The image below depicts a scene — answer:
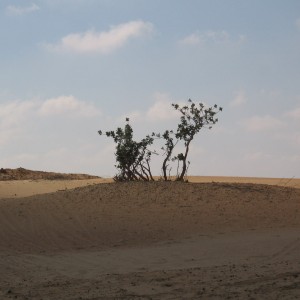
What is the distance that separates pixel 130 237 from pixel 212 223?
9.33 ft

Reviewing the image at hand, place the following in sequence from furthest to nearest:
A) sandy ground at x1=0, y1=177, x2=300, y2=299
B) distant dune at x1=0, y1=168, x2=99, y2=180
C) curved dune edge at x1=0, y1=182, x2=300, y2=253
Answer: distant dune at x1=0, y1=168, x2=99, y2=180 → curved dune edge at x1=0, y1=182, x2=300, y2=253 → sandy ground at x1=0, y1=177, x2=300, y2=299

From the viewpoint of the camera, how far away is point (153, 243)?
12.7 metres

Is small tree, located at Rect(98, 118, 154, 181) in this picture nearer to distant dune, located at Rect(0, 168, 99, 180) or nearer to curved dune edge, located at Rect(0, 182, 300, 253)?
curved dune edge, located at Rect(0, 182, 300, 253)

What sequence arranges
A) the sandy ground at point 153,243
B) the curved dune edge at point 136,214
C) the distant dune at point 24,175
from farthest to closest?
the distant dune at point 24,175, the curved dune edge at point 136,214, the sandy ground at point 153,243

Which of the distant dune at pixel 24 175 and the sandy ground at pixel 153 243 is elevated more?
the distant dune at pixel 24 175

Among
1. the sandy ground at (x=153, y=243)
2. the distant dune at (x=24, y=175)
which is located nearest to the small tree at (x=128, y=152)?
the sandy ground at (x=153, y=243)

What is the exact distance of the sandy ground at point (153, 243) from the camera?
7262mm

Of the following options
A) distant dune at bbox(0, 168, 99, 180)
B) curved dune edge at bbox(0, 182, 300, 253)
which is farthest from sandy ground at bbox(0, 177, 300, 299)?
distant dune at bbox(0, 168, 99, 180)

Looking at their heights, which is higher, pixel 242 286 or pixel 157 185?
pixel 157 185

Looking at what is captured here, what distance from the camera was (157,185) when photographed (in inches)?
758

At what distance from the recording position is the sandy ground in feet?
23.8

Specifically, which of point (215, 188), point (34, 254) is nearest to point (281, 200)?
point (215, 188)

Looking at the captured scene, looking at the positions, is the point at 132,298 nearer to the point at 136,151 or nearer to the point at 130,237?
the point at 130,237

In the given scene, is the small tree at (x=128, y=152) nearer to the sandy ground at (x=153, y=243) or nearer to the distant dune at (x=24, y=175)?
the sandy ground at (x=153, y=243)
